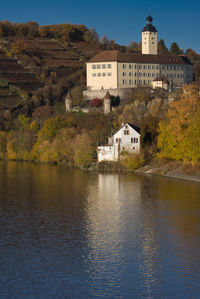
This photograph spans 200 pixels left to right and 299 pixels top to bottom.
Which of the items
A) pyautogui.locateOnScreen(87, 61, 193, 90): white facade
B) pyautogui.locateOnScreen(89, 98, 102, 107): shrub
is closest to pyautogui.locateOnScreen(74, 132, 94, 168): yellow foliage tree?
pyautogui.locateOnScreen(89, 98, 102, 107): shrub

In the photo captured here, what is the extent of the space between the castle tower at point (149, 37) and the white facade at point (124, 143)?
113 feet

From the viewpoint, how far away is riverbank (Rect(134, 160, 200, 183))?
145 ft

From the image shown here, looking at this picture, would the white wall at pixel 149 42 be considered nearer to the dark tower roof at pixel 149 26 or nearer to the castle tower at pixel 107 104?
the dark tower roof at pixel 149 26

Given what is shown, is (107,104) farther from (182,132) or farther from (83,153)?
(182,132)

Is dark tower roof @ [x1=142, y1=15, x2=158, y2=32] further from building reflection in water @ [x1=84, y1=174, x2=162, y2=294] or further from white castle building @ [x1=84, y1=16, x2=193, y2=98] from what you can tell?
building reflection in water @ [x1=84, y1=174, x2=162, y2=294]

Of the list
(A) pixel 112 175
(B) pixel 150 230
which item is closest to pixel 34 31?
(A) pixel 112 175

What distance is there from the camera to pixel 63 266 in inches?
825

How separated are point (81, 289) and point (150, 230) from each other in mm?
8518

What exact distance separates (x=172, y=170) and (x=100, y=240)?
932 inches

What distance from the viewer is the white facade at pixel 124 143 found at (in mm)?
51406

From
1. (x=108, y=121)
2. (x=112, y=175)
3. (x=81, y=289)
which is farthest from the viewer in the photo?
(x=108, y=121)

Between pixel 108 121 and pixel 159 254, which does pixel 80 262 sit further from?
pixel 108 121

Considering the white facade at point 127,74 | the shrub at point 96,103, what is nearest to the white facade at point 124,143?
the shrub at point 96,103

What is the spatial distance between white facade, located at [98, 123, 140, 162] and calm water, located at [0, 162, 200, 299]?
10507 mm
